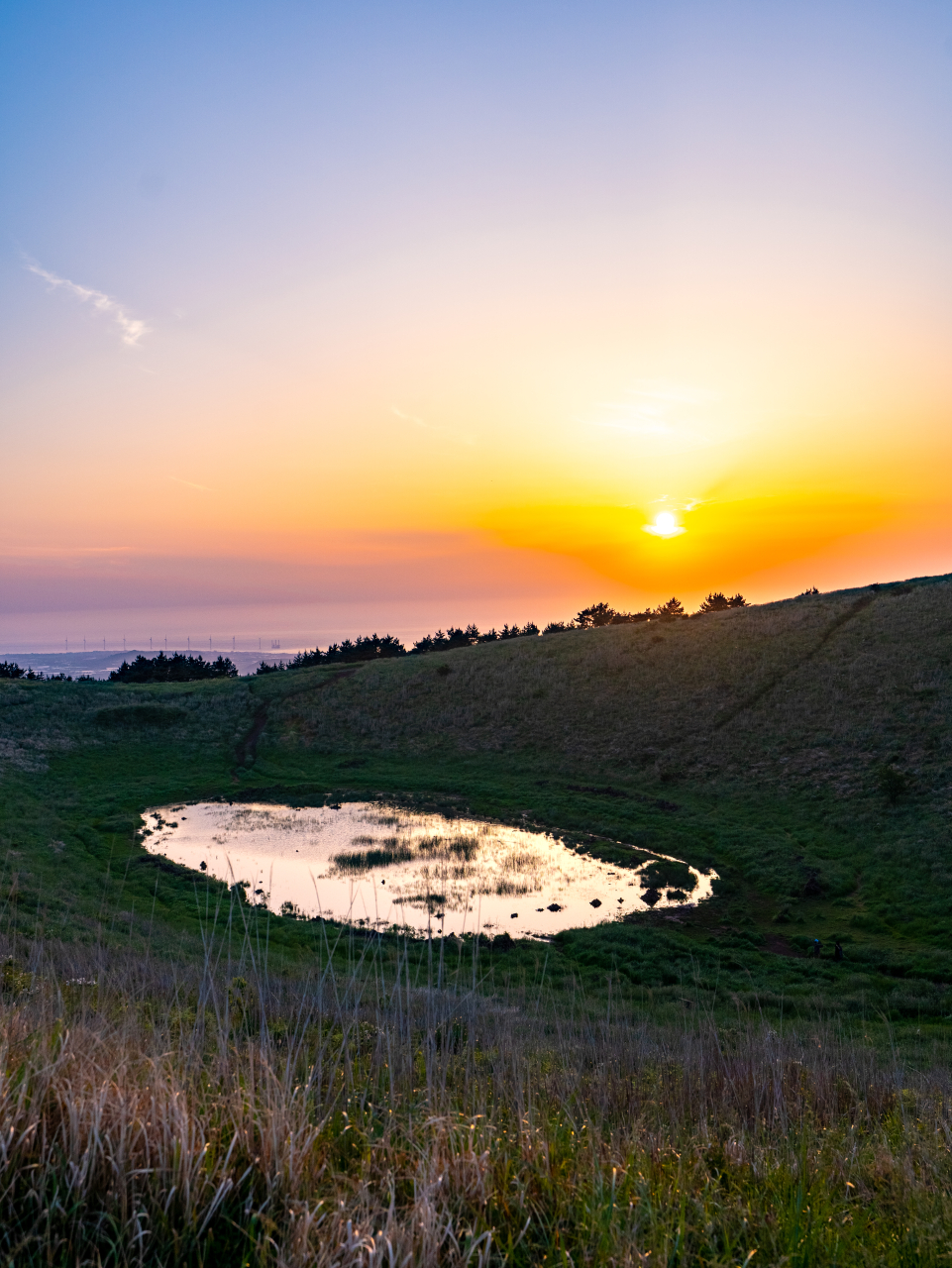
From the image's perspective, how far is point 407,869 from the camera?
22922 millimetres

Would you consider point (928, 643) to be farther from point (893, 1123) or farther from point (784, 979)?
point (893, 1123)

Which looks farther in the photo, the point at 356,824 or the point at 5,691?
the point at 5,691

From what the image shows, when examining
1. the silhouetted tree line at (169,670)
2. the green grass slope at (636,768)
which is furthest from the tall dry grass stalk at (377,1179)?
the silhouetted tree line at (169,670)

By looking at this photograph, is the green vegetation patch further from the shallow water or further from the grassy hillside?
the shallow water

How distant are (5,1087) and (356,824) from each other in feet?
87.7

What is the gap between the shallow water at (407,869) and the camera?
19281mm

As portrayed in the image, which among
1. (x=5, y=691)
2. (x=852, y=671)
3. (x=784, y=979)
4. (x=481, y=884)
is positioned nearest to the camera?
(x=784, y=979)

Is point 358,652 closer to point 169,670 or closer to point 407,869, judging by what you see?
point 169,670

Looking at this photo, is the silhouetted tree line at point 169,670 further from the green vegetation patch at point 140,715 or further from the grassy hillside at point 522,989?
the green vegetation patch at point 140,715

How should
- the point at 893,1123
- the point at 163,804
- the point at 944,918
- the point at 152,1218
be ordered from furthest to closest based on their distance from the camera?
the point at 163,804 → the point at 944,918 → the point at 893,1123 → the point at 152,1218

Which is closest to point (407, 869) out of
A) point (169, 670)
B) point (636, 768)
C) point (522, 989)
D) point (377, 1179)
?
point (522, 989)

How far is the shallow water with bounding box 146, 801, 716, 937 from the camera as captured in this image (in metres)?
19.3

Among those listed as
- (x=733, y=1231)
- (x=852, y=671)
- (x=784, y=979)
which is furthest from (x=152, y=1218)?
(x=852, y=671)

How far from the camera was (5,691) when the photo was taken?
4653 centimetres
